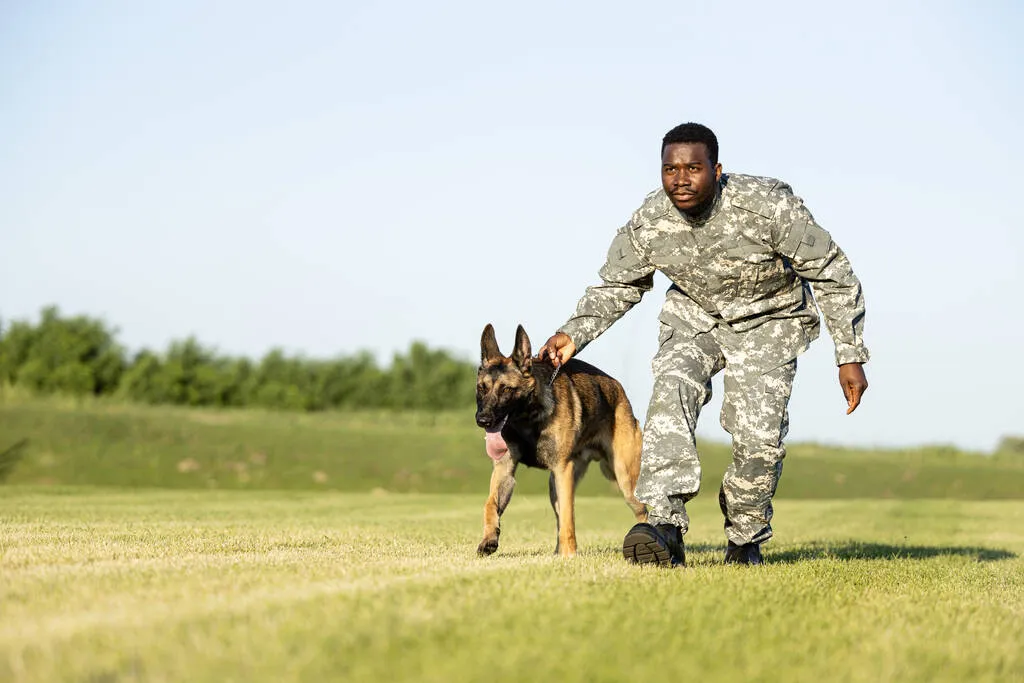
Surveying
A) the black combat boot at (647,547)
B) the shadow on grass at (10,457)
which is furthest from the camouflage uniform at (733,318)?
the shadow on grass at (10,457)

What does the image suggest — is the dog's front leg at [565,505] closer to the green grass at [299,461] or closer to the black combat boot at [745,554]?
the black combat boot at [745,554]

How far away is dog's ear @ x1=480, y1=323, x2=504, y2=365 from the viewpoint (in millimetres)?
8375

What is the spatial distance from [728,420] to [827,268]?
4.25 feet

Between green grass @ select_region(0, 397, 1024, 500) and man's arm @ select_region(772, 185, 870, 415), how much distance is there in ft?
65.2

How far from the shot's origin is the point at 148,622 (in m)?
3.95

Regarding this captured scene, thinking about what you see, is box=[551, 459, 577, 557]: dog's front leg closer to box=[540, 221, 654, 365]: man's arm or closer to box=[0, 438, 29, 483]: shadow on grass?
box=[540, 221, 654, 365]: man's arm

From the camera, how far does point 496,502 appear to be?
809 cm

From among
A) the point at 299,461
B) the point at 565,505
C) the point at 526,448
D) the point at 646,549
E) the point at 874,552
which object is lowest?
the point at 874,552

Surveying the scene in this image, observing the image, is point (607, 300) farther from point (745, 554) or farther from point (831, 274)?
point (745, 554)

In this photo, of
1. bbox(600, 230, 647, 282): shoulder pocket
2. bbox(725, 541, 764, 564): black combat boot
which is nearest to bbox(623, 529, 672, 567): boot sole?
bbox(725, 541, 764, 564): black combat boot

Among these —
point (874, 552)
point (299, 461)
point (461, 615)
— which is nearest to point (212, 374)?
point (299, 461)

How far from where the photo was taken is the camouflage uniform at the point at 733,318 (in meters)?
7.59

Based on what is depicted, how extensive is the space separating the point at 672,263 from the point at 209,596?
14.5 feet

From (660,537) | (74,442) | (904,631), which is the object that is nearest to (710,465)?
(74,442)
